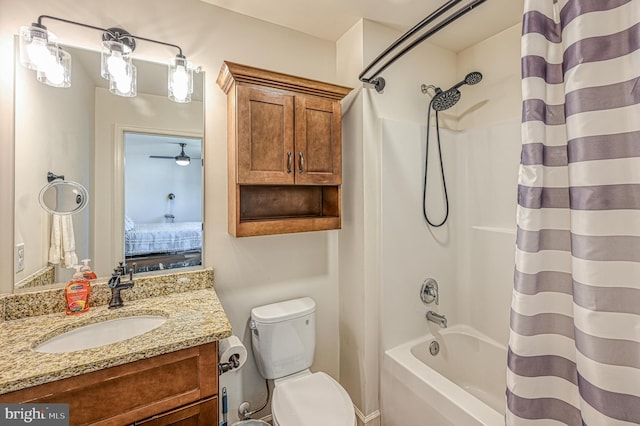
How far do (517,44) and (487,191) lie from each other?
3.13 ft

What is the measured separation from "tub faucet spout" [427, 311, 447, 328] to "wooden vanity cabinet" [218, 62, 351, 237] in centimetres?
94

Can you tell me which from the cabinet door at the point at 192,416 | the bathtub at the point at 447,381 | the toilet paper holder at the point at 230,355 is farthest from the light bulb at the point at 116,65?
the bathtub at the point at 447,381

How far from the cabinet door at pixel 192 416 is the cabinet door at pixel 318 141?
3.59 feet

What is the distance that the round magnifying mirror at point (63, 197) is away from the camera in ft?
4.29

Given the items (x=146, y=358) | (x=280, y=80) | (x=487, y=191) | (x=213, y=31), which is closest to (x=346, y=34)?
(x=280, y=80)

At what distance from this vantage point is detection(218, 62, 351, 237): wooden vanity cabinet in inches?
58.4

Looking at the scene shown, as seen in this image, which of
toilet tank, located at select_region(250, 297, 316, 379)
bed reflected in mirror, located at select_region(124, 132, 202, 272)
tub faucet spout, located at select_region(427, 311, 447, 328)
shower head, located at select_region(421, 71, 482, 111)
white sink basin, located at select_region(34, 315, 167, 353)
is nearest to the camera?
white sink basin, located at select_region(34, 315, 167, 353)

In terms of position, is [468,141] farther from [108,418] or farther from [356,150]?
[108,418]

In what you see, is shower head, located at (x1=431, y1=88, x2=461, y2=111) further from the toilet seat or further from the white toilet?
the toilet seat

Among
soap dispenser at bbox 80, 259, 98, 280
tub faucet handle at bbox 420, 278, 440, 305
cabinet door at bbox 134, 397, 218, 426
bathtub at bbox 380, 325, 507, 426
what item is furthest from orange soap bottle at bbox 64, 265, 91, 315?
tub faucet handle at bbox 420, 278, 440, 305

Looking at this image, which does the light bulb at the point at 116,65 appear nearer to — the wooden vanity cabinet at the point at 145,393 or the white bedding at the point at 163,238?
the white bedding at the point at 163,238

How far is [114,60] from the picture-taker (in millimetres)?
1360

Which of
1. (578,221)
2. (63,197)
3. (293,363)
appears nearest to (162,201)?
(63,197)

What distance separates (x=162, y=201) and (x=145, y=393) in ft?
2.90
